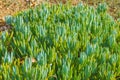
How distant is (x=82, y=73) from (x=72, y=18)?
1.60 meters

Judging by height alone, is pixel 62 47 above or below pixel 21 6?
above

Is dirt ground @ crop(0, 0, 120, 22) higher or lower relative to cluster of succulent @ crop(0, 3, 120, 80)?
lower

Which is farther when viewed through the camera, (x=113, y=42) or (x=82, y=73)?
(x=113, y=42)

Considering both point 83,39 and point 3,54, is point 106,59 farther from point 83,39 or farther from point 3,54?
point 3,54

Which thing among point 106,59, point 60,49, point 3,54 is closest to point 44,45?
point 60,49

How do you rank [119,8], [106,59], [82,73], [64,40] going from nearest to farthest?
[82,73] → [106,59] → [64,40] → [119,8]

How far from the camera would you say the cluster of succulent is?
10.7ft

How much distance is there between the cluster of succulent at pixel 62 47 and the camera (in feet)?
10.7

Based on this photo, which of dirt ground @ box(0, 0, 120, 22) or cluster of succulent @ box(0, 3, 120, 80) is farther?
dirt ground @ box(0, 0, 120, 22)

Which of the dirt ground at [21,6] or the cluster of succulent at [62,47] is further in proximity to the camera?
the dirt ground at [21,6]

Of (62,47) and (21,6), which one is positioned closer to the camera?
(62,47)

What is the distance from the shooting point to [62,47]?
381 centimetres

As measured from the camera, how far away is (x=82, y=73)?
10.8 ft

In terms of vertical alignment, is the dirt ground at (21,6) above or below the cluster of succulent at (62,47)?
below
